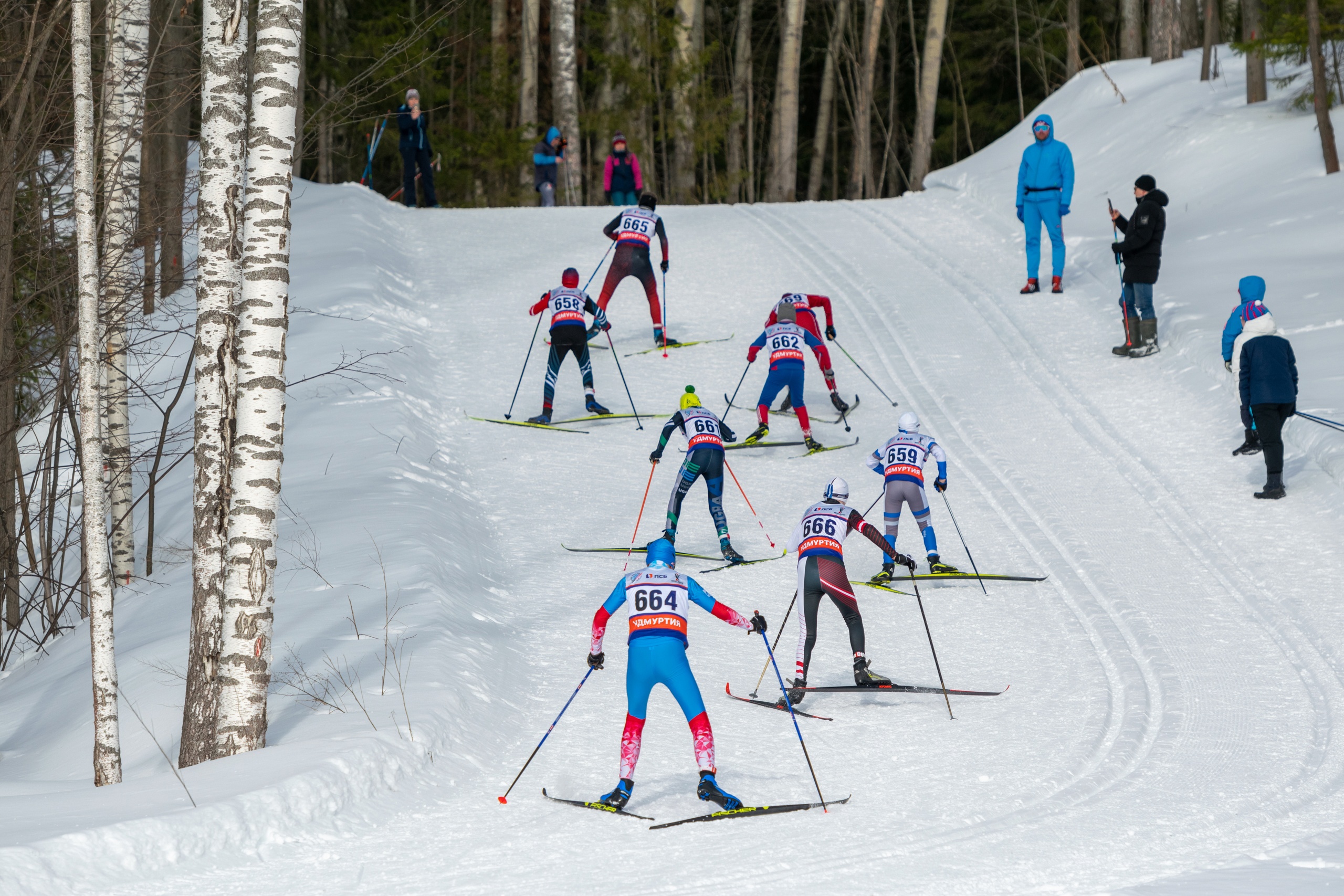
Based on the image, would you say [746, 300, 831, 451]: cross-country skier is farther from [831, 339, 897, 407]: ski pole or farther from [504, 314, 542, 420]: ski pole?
[504, 314, 542, 420]: ski pole

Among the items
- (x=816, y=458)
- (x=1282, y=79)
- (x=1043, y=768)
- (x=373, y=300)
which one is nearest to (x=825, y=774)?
(x=1043, y=768)

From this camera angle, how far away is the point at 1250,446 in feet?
39.0

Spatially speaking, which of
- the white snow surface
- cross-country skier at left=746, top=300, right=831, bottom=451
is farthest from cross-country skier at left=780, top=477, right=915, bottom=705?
cross-country skier at left=746, top=300, right=831, bottom=451

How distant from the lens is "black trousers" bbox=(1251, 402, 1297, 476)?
11.1 m

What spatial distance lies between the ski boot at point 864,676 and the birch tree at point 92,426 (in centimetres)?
463

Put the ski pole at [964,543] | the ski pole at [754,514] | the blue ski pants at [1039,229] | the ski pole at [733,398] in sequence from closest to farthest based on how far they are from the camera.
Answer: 1. the ski pole at [964,543]
2. the ski pole at [754,514]
3. the ski pole at [733,398]
4. the blue ski pants at [1039,229]

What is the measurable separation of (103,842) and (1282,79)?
20.0 m

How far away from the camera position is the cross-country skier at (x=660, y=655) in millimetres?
6816

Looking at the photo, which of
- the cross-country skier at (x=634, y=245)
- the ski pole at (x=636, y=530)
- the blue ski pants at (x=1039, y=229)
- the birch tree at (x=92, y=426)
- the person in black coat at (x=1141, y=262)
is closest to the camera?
the birch tree at (x=92, y=426)

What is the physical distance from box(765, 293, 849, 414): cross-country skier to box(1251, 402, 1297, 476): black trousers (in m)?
4.33

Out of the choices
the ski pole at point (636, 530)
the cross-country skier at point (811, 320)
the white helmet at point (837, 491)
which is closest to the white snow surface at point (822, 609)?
the ski pole at point (636, 530)

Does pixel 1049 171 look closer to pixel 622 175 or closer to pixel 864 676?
pixel 622 175

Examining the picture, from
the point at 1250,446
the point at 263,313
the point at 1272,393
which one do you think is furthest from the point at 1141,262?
the point at 263,313

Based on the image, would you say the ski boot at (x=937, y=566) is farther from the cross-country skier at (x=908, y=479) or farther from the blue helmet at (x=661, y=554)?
the blue helmet at (x=661, y=554)
